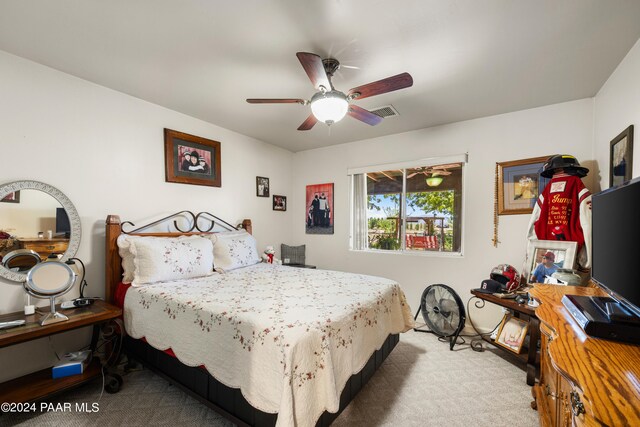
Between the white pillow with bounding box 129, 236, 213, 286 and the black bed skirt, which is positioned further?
the white pillow with bounding box 129, 236, 213, 286

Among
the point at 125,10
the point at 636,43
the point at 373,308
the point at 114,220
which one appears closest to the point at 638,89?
the point at 636,43

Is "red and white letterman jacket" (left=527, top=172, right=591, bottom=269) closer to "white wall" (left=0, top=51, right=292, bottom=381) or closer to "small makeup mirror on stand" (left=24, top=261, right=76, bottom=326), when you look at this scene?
"white wall" (left=0, top=51, right=292, bottom=381)

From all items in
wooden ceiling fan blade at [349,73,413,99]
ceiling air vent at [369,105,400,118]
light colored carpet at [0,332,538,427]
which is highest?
ceiling air vent at [369,105,400,118]

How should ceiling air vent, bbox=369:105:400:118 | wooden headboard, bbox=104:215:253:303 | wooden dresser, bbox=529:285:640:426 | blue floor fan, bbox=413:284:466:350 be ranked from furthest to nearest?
1. ceiling air vent, bbox=369:105:400:118
2. blue floor fan, bbox=413:284:466:350
3. wooden headboard, bbox=104:215:253:303
4. wooden dresser, bbox=529:285:640:426

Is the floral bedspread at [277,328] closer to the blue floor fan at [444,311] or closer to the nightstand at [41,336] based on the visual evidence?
the nightstand at [41,336]

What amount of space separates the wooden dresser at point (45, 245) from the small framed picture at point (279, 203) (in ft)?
8.10

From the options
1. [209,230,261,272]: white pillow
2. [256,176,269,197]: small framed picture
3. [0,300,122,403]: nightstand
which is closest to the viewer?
[0,300,122,403]: nightstand

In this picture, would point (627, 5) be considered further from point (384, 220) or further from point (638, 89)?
point (384, 220)

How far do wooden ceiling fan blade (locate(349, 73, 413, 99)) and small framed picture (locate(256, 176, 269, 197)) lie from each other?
238cm

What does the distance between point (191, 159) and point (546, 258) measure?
12.3 ft

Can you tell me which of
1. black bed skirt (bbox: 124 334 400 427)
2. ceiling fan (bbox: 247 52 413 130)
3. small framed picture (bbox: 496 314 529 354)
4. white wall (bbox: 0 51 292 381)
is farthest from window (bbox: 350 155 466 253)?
white wall (bbox: 0 51 292 381)

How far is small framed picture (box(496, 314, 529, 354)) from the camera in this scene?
2217 mm

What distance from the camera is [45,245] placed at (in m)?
2.08

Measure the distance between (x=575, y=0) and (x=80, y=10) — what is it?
274 centimetres
